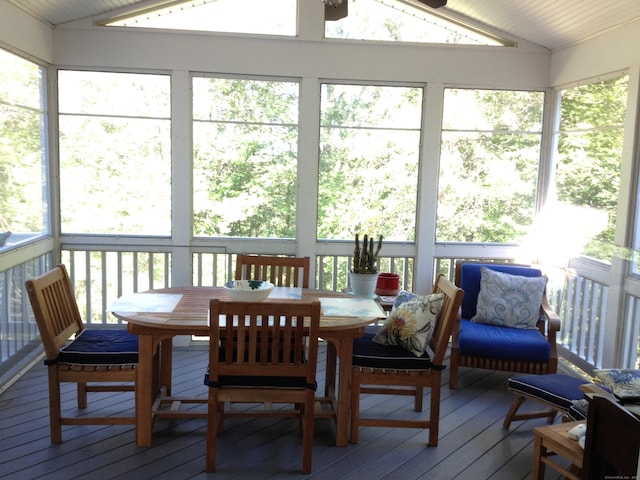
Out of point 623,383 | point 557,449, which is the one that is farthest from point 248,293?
point 623,383

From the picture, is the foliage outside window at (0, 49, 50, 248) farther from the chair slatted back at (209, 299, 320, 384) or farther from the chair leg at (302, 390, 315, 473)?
the chair leg at (302, 390, 315, 473)

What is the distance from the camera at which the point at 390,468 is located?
2963mm

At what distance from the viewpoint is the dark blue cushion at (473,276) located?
4.52 meters

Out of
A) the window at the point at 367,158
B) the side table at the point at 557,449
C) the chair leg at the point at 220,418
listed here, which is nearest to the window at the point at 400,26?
the window at the point at 367,158

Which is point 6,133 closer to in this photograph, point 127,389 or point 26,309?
point 26,309

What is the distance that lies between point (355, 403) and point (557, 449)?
1.11 meters

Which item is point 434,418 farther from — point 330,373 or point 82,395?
point 82,395

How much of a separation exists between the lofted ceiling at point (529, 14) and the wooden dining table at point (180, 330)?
2310 millimetres

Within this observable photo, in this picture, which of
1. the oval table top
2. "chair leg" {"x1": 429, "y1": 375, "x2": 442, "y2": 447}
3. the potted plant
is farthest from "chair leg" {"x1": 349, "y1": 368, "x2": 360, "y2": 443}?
the potted plant

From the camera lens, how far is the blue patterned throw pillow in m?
4.25

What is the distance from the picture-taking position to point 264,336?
2766 millimetres

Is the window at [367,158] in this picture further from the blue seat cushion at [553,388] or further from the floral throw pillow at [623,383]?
the floral throw pillow at [623,383]

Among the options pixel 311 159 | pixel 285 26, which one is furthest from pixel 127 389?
pixel 285 26

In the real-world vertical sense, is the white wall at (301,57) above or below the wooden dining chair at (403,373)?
above
